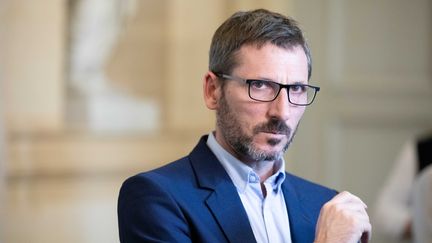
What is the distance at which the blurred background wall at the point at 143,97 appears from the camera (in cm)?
304

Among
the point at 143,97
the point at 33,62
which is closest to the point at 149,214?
the point at 33,62

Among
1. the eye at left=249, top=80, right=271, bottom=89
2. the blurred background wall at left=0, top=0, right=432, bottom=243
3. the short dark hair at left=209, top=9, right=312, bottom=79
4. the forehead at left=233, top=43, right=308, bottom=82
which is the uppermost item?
the short dark hair at left=209, top=9, right=312, bottom=79

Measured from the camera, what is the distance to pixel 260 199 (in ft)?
4.75

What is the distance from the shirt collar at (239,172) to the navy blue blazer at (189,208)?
0.04ft

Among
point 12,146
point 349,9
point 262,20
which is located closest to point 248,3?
point 349,9

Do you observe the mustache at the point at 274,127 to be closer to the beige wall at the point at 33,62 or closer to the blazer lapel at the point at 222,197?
the blazer lapel at the point at 222,197

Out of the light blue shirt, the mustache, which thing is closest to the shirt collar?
the light blue shirt

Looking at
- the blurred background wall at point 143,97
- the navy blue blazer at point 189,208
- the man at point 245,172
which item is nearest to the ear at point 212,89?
the man at point 245,172

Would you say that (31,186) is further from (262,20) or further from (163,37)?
(262,20)

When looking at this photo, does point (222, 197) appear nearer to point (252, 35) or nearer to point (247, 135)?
point (247, 135)

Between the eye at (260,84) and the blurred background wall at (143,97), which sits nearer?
the eye at (260,84)

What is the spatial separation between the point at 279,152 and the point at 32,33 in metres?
1.92

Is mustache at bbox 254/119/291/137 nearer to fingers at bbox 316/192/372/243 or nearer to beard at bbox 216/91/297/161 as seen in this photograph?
beard at bbox 216/91/297/161

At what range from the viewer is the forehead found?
1364mm
